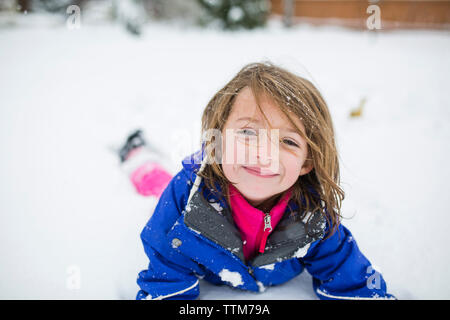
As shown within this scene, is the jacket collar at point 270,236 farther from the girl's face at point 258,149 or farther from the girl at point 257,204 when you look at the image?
the girl's face at point 258,149

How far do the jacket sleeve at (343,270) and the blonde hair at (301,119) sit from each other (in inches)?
3.6

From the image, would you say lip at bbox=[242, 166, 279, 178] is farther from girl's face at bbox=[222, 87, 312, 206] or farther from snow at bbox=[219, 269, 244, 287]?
snow at bbox=[219, 269, 244, 287]

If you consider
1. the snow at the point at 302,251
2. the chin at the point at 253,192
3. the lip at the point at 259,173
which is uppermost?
the lip at the point at 259,173

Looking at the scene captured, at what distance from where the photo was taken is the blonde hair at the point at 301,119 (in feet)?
3.45

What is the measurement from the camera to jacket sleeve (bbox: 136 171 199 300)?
3.82 ft

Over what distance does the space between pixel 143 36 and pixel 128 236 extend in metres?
5.12

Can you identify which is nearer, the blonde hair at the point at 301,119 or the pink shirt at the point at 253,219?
the blonde hair at the point at 301,119

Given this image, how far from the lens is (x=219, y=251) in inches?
46.9

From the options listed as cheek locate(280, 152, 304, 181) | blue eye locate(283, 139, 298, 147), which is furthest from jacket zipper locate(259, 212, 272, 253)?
blue eye locate(283, 139, 298, 147)

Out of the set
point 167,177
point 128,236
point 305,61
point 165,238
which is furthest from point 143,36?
point 165,238

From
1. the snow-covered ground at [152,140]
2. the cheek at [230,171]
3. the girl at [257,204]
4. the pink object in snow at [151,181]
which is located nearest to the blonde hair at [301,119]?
the girl at [257,204]

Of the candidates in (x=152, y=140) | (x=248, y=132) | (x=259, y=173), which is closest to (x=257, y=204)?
(x=259, y=173)

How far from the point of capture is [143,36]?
5.57m
